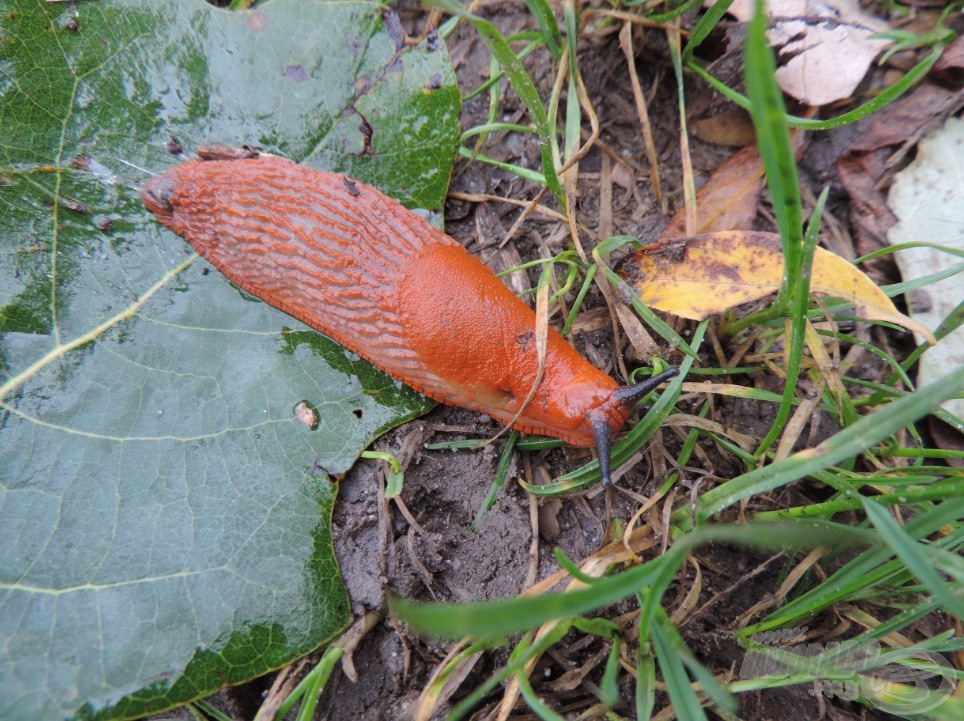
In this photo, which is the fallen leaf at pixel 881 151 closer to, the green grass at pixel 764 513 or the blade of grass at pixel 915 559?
the green grass at pixel 764 513

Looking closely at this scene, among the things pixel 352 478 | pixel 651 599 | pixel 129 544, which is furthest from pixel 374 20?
pixel 651 599

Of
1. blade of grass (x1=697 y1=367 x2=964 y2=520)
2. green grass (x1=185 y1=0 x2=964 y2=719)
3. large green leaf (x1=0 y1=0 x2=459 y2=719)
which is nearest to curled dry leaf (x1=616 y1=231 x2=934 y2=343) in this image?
green grass (x1=185 y1=0 x2=964 y2=719)

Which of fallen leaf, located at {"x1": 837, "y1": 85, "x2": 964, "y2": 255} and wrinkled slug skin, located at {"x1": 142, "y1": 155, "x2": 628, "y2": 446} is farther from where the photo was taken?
fallen leaf, located at {"x1": 837, "y1": 85, "x2": 964, "y2": 255}

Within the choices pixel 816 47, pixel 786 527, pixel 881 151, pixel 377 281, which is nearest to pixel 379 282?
pixel 377 281

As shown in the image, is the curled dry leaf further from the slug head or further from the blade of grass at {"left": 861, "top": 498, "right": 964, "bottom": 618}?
the blade of grass at {"left": 861, "top": 498, "right": 964, "bottom": 618}

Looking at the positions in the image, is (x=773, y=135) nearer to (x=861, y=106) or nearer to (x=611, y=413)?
(x=611, y=413)

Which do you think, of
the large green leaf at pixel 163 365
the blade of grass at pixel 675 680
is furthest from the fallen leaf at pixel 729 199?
the blade of grass at pixel 675 680
